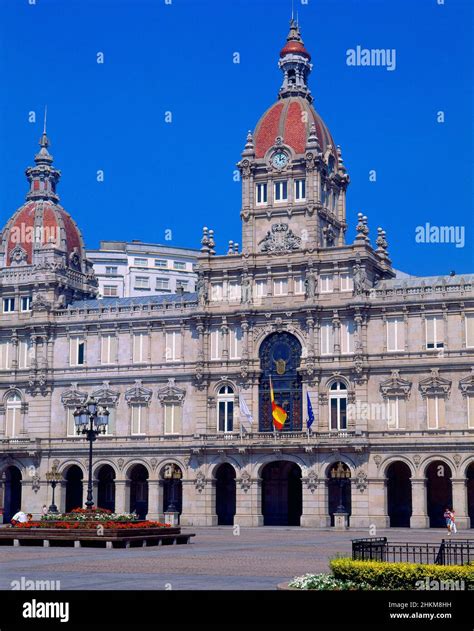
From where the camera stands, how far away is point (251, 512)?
94.5 meters

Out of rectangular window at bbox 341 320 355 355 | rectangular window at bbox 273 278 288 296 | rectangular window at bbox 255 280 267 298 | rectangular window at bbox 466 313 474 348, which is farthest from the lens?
rectangular window at bbox 255 280 267 298

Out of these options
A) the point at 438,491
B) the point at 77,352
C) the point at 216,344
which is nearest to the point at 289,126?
the point at 216,344

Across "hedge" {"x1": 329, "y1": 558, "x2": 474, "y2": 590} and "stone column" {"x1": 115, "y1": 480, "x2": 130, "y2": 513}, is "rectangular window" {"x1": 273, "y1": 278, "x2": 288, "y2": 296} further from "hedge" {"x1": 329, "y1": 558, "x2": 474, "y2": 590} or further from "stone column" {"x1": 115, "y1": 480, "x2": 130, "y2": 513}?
"hedge" {"x1": 329, "y1": 558, "x2": 474, "y2": 590}

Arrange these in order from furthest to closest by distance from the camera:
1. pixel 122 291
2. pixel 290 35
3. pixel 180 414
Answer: pixel 122 291
pixel 290 35
pixel 180 414

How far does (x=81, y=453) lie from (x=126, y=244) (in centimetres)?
7055

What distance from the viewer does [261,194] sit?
3974 inches

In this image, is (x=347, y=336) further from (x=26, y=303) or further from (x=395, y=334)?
(x=26, y=303)

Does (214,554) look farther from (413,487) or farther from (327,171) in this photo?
(327,171)

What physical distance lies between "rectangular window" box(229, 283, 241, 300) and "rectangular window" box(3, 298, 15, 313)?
22.3 metres

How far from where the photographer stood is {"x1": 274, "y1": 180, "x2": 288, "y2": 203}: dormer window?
100 metres

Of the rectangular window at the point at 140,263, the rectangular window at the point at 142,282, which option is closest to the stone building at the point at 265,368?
the rectangular window at the point at 142,282

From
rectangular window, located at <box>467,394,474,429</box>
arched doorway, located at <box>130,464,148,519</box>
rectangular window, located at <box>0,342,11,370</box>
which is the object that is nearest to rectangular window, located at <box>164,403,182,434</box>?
arched doorway, located at <box>130,464,148,519</box>

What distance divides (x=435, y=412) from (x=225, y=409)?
1852 cm
